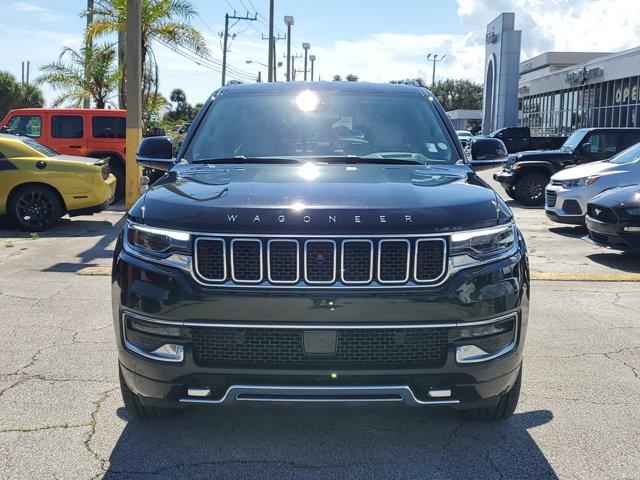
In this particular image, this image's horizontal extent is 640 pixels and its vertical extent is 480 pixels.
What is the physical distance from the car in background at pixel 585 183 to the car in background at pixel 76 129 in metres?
8.94

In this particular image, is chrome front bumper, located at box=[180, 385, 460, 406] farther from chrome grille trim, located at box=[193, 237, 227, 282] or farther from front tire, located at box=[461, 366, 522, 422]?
front tire, located at box=[461, 366, 522, 422]

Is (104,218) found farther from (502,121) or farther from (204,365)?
(502,121)

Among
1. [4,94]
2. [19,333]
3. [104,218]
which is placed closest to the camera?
[19,333]

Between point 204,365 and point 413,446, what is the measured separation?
45.3 inches

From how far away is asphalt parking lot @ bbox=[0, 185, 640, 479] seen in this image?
3.26 metres

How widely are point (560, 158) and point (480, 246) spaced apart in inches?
543

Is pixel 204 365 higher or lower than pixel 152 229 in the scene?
lower

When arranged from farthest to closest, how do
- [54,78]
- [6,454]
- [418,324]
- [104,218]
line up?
[54,78]
[104,218]
[6,454]
[418,324]

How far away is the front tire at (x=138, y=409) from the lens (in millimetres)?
3547

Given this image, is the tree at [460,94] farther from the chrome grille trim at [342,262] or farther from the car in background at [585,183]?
the chrome grille trim at [342,262]

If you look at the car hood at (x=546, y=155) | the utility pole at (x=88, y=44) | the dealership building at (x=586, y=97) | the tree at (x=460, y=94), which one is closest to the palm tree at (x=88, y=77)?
the utility pole at (x=88, y=44)

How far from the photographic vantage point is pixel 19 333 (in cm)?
541

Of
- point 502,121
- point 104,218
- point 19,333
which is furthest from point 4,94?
point 19,333

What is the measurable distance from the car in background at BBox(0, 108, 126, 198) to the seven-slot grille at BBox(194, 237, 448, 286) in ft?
42.1
